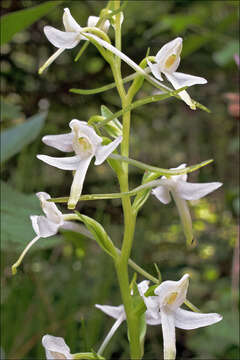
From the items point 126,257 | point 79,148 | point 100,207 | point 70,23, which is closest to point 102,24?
point 70,23

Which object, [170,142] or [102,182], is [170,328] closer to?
[102,182]

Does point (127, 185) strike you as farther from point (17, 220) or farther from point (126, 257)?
point (17, 220)

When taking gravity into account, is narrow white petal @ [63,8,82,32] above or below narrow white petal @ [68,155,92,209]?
above

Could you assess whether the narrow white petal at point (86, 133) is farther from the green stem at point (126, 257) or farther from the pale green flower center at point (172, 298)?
the pale green flower center at point (172, 298)

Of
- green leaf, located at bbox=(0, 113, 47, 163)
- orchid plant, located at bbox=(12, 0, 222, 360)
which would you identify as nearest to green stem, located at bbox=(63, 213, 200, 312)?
orchid plant, located at bbox=(12, 0, 222, 360)

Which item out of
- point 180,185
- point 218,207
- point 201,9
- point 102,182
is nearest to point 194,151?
point 218,207

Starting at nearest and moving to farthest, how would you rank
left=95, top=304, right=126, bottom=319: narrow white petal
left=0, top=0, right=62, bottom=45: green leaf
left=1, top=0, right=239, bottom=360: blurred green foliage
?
left=95, top=304, right=126, bottom=319: narrow white petal → left=0, top=0, right=62, bottom=45: green leaf → left=1, top=0, right=239, bottom=360: blurred green foliage

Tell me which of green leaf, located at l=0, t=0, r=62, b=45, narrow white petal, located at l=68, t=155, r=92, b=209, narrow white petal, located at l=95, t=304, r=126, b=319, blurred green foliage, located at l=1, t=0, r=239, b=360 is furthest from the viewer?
blurred green foliage, located at l=1, t=0, r=239, b=360

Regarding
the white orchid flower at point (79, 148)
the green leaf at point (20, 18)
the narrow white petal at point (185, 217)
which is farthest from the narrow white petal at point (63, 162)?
the green leaf at point (20, 18)

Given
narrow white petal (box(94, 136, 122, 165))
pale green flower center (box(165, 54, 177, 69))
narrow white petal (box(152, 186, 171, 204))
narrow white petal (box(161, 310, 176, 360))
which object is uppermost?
pale green flower center (box(165, 54, 177, 69))

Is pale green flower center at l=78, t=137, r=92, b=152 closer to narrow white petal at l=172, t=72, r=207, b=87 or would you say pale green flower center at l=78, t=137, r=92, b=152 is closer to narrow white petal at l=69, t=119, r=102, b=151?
narrow white petal at l=69, t=119, r=102, b=151
